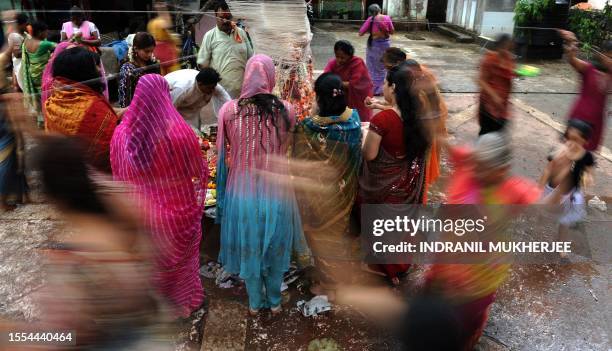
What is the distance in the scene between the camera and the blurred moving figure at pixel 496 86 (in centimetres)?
327

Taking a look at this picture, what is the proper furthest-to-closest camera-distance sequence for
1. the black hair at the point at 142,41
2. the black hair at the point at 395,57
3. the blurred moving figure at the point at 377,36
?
1. the blurred moving figure at the point at 377,36
2. the black hair at the point at 395,57
3. the black hair at the point at 142,41

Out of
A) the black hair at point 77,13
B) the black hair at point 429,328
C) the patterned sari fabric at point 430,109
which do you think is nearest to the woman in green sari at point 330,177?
the patterned sari fabric at point 430,109

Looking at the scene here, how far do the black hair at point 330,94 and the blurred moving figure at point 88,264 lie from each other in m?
1.37

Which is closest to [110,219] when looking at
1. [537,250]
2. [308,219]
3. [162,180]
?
[162,180]

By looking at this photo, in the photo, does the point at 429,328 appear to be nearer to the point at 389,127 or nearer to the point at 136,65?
the point at 389,127

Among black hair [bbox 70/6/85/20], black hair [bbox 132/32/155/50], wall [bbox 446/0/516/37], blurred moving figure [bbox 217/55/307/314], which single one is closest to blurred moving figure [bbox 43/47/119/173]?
blurred moving figure [bbox 217/55/307/314]

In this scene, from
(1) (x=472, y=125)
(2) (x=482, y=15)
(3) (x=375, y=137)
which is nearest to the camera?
(3) (x=375, y=137)

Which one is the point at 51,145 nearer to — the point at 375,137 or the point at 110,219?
the point at 110,219

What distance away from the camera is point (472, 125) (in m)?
6.21

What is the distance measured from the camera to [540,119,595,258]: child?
2.96 meters

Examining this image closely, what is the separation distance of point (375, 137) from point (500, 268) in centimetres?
103

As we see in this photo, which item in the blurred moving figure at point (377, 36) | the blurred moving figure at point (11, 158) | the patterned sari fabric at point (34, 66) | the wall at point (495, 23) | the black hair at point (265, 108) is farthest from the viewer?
the wall at point (495, 23)

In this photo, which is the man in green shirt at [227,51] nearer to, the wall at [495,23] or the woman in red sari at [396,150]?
the woman in red sari at [396,150]

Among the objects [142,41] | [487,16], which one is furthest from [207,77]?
[487,16]
